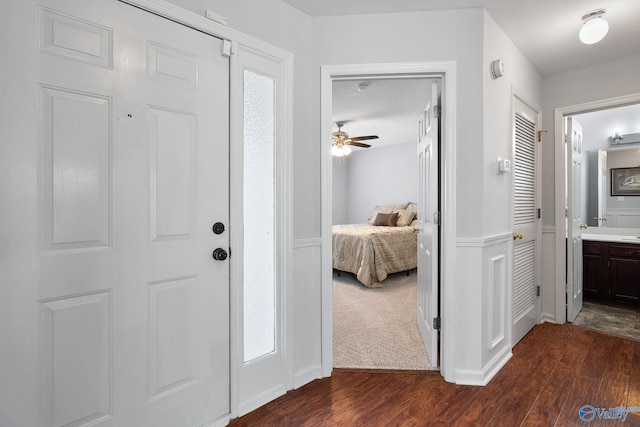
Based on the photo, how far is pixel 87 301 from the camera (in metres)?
1.28

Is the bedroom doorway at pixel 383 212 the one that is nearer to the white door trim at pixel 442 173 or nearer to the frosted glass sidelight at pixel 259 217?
the white door trim at pixel 442 173

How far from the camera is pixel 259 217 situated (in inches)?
74.4

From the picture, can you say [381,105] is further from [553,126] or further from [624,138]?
[624,138]

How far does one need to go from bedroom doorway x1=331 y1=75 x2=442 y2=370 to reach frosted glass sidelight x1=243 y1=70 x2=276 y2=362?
0.68 m

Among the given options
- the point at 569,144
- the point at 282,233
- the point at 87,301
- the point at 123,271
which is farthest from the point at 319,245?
the point at 569,144

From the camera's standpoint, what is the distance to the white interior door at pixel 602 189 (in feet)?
13.0

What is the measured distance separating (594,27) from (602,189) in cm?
278

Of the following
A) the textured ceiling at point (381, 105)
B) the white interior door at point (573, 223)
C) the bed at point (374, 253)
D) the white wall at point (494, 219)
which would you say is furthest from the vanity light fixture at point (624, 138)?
the bed at point (374, 253)

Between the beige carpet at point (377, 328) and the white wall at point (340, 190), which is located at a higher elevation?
the white wall at point (340, 190)

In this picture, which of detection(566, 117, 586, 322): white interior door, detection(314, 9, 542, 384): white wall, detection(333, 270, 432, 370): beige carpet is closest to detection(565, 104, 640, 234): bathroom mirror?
detection(566, 117, 586, 322): white interior door

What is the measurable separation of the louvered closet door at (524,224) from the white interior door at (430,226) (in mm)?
705

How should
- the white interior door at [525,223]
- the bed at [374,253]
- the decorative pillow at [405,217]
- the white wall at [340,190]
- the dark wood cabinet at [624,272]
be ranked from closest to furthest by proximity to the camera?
Result: the white interior door at [525,223], the dark wood cabinet at [624,272], the bed at [374,253], the decorative pillow at [405,217], the white wall at [340,190]

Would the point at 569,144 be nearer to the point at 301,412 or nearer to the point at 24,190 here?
the point at 301,412

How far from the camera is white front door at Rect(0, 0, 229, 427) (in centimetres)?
115
